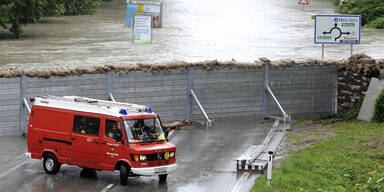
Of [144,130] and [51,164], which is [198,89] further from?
[51,164]

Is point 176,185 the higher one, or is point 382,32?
point 382,32

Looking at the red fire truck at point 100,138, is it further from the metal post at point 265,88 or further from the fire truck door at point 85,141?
the metal post at point 265,88

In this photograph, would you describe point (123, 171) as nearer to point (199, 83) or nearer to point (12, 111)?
point (12, 111)

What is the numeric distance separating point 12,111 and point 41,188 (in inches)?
286

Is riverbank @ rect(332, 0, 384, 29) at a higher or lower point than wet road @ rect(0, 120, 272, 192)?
higher

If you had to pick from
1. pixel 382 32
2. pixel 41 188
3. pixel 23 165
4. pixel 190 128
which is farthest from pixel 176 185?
pixel 382 32

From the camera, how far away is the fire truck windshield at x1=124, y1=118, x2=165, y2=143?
17.1 m

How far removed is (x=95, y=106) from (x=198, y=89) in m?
Result: 9.10

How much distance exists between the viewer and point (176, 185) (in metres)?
17.2

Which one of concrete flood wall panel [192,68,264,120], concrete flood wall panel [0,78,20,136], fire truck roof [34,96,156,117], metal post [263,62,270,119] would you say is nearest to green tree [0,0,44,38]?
concrete flood wall panel [192,68,264,120]

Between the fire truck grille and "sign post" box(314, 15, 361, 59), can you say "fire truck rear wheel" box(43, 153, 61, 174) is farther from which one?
"sign post" box(314, 15, 361, 59)

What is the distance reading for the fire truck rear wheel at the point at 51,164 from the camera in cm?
1811

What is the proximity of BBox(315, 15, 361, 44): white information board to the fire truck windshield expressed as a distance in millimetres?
14196

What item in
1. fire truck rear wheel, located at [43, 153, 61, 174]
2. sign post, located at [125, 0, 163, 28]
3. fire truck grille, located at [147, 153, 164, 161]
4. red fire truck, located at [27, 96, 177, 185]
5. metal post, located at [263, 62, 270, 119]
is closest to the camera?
fire truck grille, located at [147, 153, 164, 161]
